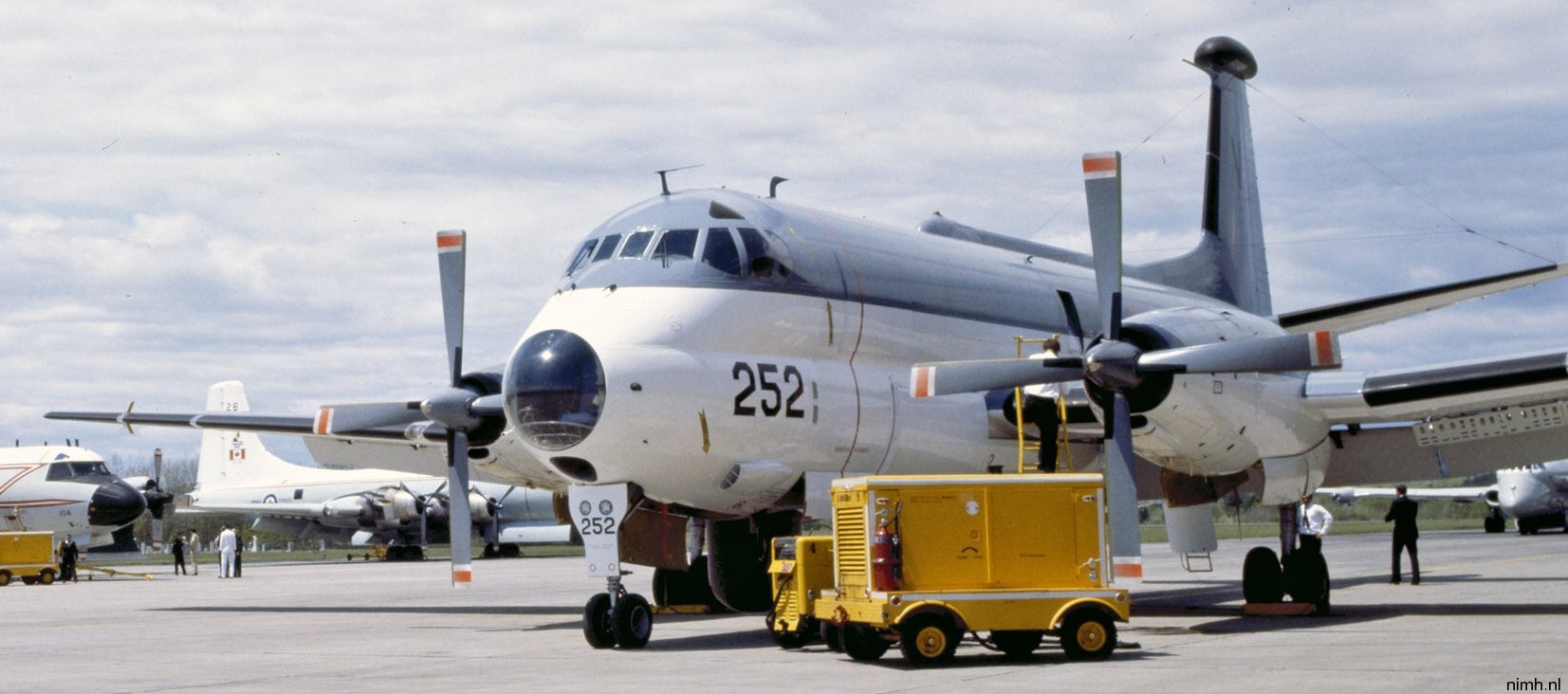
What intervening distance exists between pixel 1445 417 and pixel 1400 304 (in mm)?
1421

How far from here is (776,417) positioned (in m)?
14.5

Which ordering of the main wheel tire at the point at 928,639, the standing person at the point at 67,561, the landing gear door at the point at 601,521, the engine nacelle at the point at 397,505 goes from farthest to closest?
the engine nacelle at the point at 397,505 → the standing person at the point at 67,561 → the landing gear door at the point at 601,521 → the main wheel tire at the point at 928,639

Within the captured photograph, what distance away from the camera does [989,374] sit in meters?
14.6

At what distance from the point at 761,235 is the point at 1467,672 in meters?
7.48

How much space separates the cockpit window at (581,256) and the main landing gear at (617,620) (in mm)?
3132

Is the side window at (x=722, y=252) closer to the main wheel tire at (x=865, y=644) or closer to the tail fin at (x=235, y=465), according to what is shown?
the main wheel tire at (x=865, y=644)

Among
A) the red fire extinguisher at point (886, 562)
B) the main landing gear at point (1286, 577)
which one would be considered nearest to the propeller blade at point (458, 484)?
the red fire extinguisher at point (886, 562)

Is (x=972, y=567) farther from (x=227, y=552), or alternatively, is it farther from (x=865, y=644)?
(x=227, y=552)

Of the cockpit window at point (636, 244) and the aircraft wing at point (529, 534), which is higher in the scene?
the cockpit window at point (636, 244)

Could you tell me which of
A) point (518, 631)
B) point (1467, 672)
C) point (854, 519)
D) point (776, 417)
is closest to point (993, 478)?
point (854, 519)

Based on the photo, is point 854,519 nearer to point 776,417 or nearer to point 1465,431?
point 776,417

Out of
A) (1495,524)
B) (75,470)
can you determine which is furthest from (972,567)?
(1495,524)

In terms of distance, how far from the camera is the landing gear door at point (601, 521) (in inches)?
539

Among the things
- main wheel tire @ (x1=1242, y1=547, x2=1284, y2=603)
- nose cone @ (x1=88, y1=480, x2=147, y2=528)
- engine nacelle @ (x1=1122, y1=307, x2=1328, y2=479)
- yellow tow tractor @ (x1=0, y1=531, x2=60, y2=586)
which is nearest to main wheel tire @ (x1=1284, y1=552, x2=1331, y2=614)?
main wheel tire @ (x1=1242, y1=547, x2=1284, y2=603)
